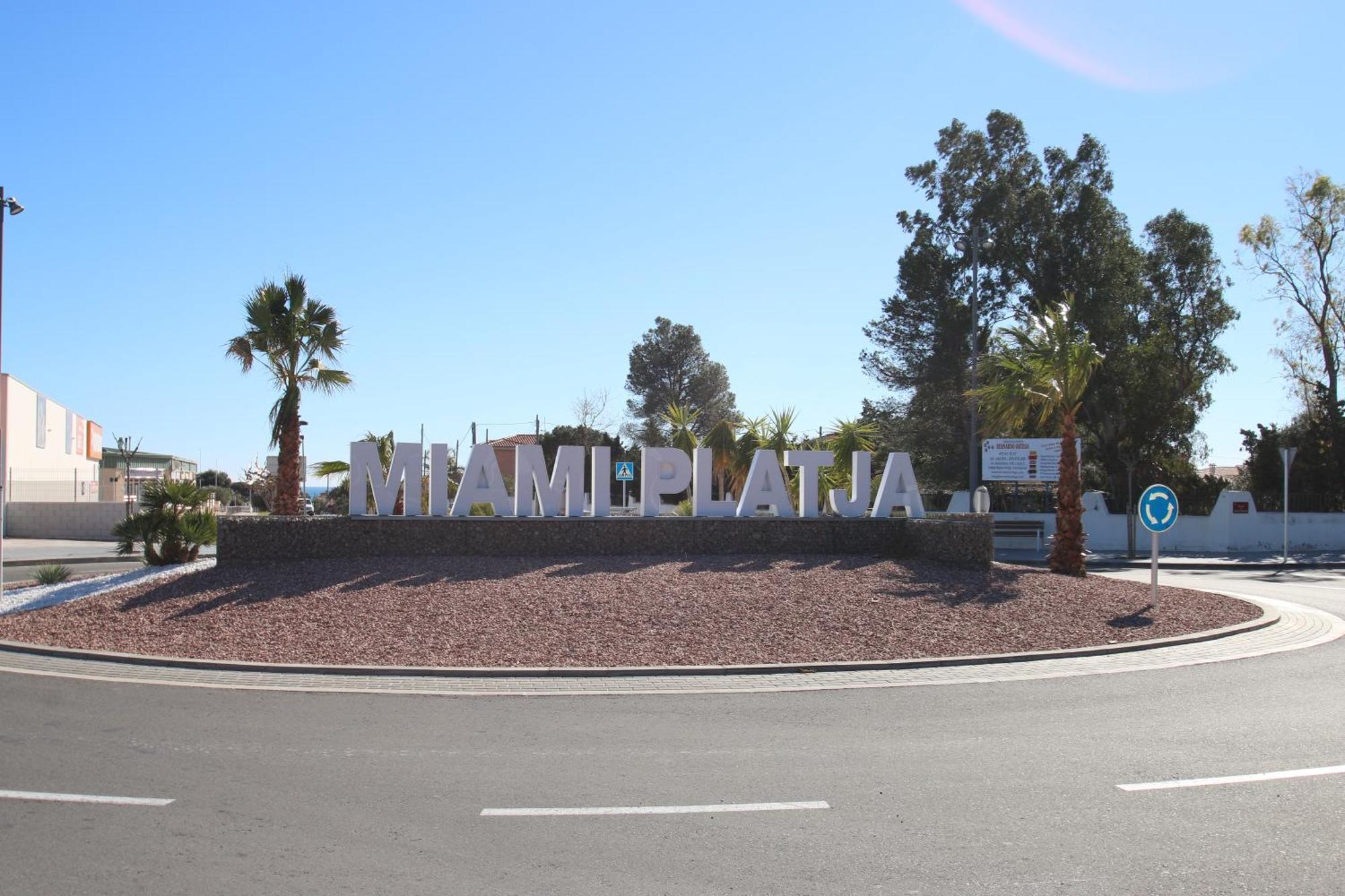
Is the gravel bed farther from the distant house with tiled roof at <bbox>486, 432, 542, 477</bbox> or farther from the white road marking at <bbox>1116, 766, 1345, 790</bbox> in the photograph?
the distant house with tiled roof at <bbox>486, 432, 542, 477</bbox>

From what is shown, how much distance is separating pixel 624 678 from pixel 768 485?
9.11m

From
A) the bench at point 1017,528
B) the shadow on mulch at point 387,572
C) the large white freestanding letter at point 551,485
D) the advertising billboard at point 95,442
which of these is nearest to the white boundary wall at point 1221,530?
the bench at point 1017,528

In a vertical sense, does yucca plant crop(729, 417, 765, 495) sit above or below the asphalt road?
above

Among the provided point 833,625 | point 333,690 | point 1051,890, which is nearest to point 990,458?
point 833,625

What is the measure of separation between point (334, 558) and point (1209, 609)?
1435cm

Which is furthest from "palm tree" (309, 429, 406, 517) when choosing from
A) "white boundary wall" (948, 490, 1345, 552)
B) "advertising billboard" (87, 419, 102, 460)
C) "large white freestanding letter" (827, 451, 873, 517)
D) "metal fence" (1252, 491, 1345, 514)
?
"advertising billboard" (87, 419, 102, 460)

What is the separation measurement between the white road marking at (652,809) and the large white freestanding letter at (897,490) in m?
13.4

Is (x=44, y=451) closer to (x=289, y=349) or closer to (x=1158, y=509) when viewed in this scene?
(x=289, y=349)

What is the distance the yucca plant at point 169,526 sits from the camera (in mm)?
17578

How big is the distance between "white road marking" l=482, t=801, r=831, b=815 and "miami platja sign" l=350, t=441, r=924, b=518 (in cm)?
1211

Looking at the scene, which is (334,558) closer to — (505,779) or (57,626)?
(57,626)

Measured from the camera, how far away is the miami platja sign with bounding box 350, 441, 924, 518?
18047 mm

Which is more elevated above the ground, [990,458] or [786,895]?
[990,458]

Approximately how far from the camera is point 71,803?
607cm
